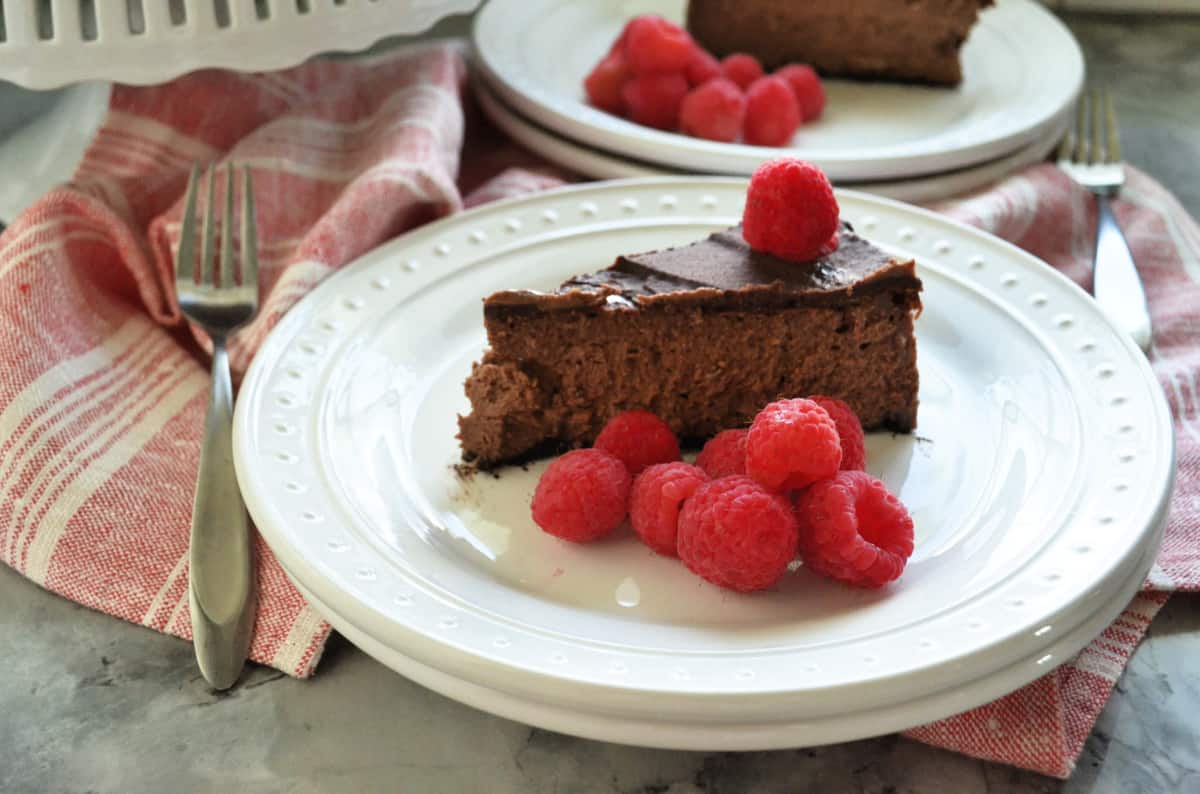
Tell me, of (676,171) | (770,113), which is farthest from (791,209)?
(770,113)

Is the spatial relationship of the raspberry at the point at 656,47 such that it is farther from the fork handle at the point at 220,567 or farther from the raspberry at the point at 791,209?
the fork handle at the point at 220,567

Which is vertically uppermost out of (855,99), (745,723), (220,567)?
(745,723)

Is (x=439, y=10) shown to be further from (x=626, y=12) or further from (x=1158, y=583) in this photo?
(x=1158, y=583)

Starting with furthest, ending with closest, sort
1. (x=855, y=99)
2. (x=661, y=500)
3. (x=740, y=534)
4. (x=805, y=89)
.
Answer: (x=855, y=99) < (x=805, y=89) < (x=661, y=500) < (x=740, y=534)

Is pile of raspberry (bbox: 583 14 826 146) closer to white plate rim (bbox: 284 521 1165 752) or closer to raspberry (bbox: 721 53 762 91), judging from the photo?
raspberry (bbox: 721 53 762 91)

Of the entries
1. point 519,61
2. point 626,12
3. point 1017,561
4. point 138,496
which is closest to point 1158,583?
point 1017,561

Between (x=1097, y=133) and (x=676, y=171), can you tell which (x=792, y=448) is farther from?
(x=1097, y=133)

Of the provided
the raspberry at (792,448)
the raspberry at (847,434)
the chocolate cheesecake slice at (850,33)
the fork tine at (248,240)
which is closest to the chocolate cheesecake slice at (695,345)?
the raspberry at (847,434)
